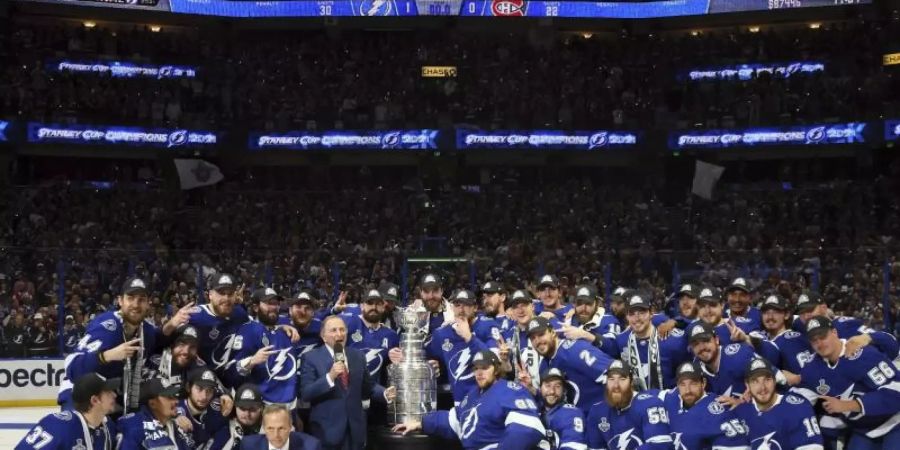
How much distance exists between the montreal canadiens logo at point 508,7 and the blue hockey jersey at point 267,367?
2827 centimetres

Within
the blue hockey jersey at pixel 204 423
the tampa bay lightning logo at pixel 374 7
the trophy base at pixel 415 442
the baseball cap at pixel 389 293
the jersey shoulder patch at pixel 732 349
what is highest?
the tampa bay lightning logo at pixel 374 7

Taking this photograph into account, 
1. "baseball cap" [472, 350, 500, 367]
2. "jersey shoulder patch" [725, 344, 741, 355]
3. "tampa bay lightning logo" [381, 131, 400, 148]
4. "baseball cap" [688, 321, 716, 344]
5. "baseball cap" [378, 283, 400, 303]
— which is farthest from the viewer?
"tampa bay lightning logo" [381, 131, 400, 148]

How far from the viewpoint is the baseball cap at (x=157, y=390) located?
25.4 feet

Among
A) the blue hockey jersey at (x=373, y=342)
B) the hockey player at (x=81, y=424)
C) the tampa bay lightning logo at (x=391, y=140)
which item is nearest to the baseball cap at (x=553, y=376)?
the blue hockey jersey at (x=373, y=342)

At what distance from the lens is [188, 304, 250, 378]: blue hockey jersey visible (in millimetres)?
9109

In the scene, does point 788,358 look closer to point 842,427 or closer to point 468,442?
point 842,427

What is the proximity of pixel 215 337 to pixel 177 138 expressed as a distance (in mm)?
25169

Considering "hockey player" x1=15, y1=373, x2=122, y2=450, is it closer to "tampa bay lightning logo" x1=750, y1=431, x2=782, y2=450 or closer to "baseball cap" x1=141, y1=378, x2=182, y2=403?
"baseball cap" x1=141, y1=378, x2=182, y2=403

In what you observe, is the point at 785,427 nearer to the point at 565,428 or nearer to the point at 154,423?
the point at 565,428

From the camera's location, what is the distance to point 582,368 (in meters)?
9.03

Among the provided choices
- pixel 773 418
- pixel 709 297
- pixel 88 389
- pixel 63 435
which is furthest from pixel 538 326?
pixel 63 435

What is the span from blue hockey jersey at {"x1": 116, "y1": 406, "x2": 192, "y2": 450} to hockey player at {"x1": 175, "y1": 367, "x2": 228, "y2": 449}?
285 millimetres

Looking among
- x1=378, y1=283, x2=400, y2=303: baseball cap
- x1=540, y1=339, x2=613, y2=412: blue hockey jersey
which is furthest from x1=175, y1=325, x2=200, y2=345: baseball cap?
x1=540, y1=339, x2=613, y2=412: blue hockey jersey

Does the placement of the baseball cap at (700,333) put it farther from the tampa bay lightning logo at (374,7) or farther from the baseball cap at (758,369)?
the tampa bay lightning logo at (374,7)
